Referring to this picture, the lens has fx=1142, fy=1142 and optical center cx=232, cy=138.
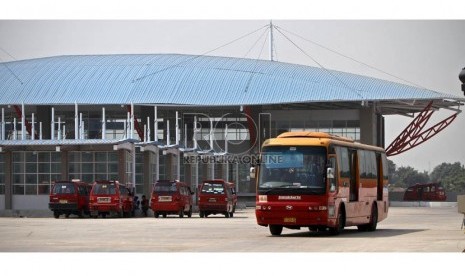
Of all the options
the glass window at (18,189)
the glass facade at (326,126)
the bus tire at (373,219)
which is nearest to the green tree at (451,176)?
the glass facade at (326,126)

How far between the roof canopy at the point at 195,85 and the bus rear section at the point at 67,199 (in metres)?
34.7

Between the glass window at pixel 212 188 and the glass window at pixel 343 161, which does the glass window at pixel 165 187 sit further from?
the glass window at pixel 343 161

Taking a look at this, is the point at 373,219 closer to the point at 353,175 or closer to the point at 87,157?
the point at 353,175

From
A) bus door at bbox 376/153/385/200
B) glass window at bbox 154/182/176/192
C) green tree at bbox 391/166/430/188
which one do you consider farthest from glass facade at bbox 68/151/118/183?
green tree at bbox 391/166/430/188

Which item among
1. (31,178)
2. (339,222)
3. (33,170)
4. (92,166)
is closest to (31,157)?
(33,170)

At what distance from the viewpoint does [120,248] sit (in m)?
24.1

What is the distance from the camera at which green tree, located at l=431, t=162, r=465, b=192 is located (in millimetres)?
146250

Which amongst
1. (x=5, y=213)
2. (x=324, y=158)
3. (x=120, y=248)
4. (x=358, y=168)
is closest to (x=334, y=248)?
(x=120, y=248)

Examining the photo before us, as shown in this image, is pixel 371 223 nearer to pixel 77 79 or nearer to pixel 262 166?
pixel 262 166

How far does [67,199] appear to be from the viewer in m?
50.6

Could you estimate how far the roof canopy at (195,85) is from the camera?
86.4 metres

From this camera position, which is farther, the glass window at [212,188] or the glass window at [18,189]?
the glass window at [18,189]

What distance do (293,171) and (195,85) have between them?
58.5m

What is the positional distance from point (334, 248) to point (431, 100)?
64742 mm
